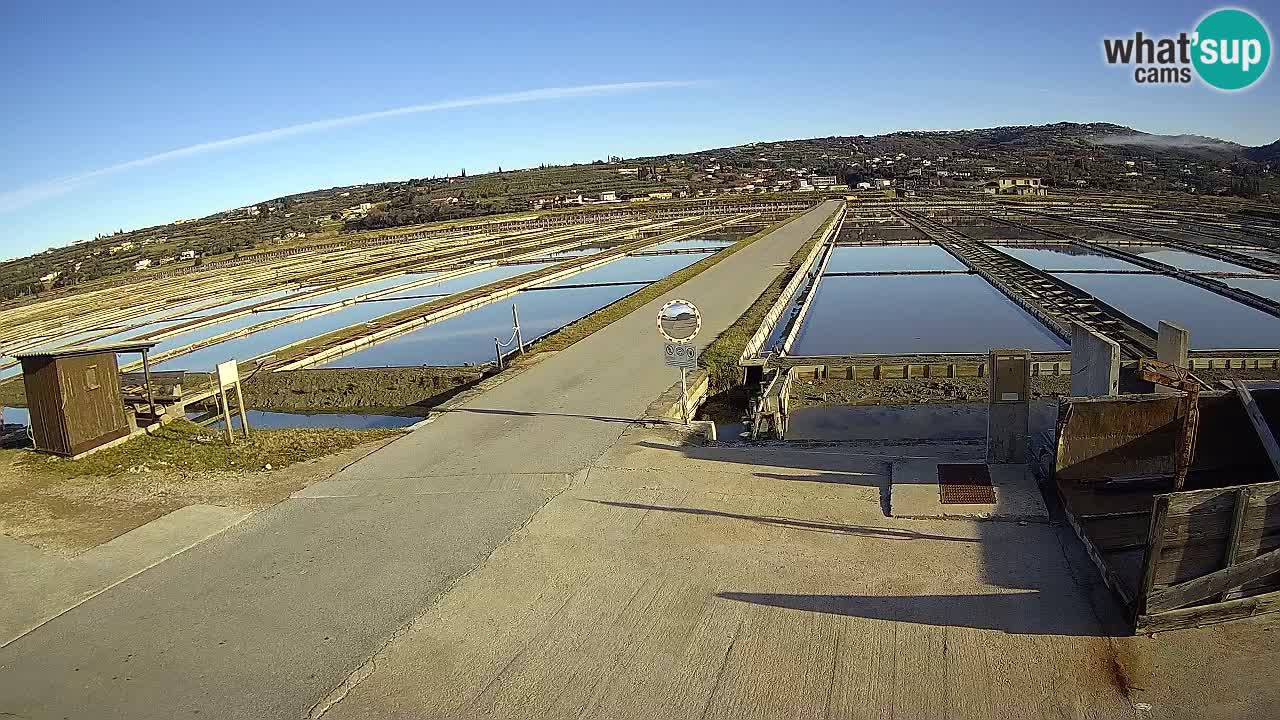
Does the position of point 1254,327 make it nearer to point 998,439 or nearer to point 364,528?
point 998,439

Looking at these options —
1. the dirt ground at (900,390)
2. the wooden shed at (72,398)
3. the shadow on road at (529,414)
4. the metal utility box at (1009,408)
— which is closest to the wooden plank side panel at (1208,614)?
the metal utility box at (1009,408)

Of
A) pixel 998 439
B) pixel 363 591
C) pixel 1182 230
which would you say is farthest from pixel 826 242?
pixel 363 591

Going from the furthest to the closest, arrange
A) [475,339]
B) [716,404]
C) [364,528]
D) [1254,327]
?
[475,339] → [1254,327] → [716,404] → [364,528]

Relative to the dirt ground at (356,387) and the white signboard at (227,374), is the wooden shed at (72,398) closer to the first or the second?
the white signboard at (227,374)

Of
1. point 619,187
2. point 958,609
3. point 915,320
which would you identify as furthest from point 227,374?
point 619,187

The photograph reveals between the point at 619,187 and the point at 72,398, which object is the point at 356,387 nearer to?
the point at 72,398

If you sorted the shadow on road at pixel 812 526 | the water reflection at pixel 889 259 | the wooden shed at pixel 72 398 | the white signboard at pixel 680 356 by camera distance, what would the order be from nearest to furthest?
the shadow on road at pixel 812 526 → the white signboard at pixel 680 356 → the wooden shed at pixel 72 398 → the water reflection at pixel 889 259

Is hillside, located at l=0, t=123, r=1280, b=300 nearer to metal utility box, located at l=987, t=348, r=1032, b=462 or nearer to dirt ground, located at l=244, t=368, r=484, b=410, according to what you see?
dirt ground, located at l=244, t=368, r=484, b=410
